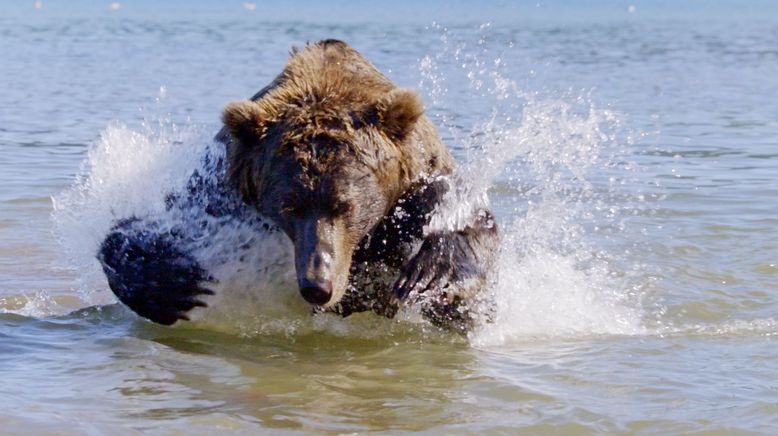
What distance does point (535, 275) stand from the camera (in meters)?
6.94

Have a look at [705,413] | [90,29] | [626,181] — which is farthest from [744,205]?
[90,29]

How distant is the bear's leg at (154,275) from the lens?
5828 mm

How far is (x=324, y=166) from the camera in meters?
5.05

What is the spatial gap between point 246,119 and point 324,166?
1.43ft

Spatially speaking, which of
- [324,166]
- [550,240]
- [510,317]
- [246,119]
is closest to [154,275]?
[246,119]

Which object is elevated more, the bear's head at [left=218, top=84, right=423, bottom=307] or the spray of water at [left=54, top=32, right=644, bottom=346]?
the bear's head at [left=218, top=84, right=423, bottom=307]

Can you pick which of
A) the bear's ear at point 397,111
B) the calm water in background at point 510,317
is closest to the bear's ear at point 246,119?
the bear's ear at point 397,111

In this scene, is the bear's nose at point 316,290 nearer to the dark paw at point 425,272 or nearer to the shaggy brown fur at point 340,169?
the shaggy brown fur at point 340,169

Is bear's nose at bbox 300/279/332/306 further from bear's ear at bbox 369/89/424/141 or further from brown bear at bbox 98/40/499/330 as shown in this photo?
bear's ear at bbox 369/89/424/141

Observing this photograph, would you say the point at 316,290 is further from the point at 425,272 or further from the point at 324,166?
the point at 425,272

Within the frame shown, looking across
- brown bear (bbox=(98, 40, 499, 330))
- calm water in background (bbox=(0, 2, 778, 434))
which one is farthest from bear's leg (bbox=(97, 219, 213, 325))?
calm water in background (bbox=(0, 2, 778, 434))

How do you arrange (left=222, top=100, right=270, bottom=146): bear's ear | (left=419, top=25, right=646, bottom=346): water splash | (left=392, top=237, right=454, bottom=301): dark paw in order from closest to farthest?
(left=222, top=100, right=270, bottom=146): bear's ear → (left=392, top=237, right=454, bottom=301): dark paw → (left=419, top=25, right=646, bottom=346): water splash

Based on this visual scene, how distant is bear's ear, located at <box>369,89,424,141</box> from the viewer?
5289 mm

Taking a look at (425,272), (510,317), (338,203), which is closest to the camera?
(338,203)
